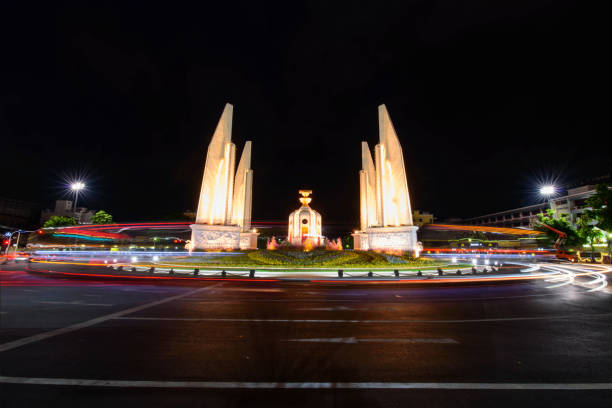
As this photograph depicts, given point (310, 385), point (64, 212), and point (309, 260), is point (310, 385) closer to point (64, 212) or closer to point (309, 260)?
point (309, 260)

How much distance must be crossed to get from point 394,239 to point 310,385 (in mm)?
26815

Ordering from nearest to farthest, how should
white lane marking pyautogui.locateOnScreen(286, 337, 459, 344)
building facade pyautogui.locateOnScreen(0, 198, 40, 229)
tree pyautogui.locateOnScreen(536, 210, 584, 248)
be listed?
white lane marking pyautogui.locateOnScreen(286, 337, 459, 344) → tree pyautogui.locateOnScreen(536, 210, 584, 248) → building facade pyautogui.locateOnScreen(0, 198, 40, 229)

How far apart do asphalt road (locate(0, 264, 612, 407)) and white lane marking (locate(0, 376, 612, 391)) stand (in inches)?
1.0

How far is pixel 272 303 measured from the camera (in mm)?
9648

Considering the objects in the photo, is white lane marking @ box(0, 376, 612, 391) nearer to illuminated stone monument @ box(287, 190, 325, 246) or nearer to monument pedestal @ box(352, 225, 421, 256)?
monument pedestal @ box(352, 225, 421, 256)

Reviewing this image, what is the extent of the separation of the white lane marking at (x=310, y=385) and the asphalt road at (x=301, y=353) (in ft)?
0.09

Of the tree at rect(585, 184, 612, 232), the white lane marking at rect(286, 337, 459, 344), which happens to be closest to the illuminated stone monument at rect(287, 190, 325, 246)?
the white lane marking at rect(286, 337, 459, 344)

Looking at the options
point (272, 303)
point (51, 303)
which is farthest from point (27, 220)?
point (272, 303)

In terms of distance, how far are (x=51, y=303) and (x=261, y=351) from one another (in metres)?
8.54

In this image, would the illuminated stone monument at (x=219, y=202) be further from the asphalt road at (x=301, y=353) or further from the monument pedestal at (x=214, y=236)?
the asphalt road at (x=301, y=353)

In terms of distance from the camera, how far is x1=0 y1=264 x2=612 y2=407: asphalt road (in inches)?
136

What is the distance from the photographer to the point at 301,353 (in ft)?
16.2

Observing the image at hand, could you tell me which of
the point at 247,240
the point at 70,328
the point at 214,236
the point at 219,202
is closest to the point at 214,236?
the point at 214,236

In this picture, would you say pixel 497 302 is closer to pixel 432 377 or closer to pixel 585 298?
pixel 585 298
